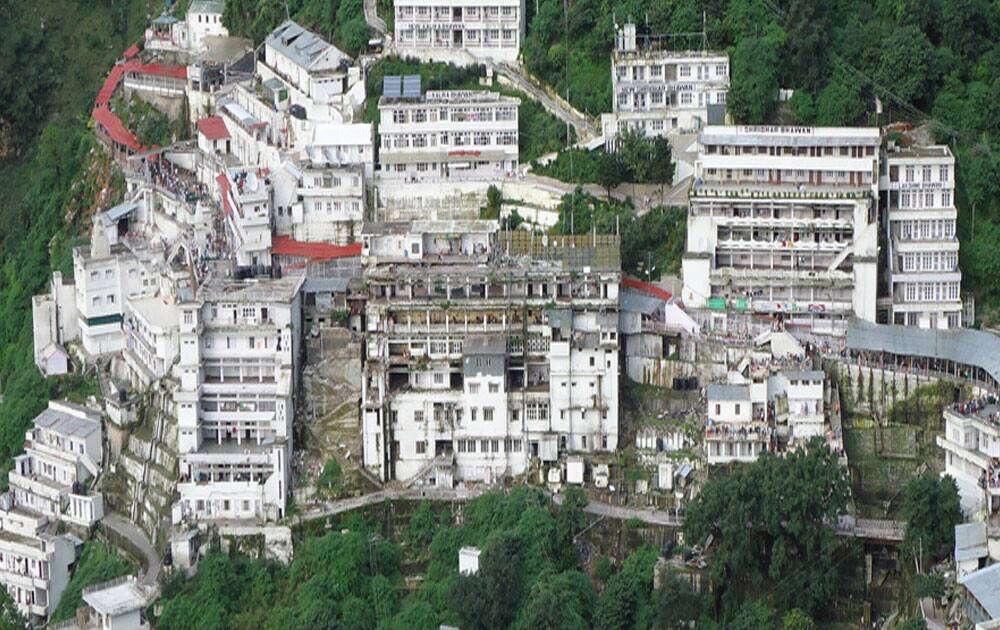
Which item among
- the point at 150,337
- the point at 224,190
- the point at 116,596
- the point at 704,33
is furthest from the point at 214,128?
the point at 116,596

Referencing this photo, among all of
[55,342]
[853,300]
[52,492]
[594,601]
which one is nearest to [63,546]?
[52,492]

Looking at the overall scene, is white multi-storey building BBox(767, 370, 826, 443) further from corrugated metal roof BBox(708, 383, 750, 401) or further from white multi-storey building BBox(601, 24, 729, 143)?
white multi-storey building BBox(601, 24, 729, 143)

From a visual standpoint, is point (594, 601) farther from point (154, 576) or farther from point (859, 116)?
point (859, 116)

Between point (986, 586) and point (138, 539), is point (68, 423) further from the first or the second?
point (986, 586)

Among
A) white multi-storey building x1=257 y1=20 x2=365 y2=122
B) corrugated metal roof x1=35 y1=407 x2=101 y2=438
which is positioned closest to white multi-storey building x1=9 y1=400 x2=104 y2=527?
corrugated metal roof x1=35 y1=407 x2=101 y2=438

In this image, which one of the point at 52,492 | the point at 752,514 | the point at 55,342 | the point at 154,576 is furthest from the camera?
the point at 55,342

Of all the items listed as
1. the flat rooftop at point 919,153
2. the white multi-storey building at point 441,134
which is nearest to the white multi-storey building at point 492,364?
the white multi-storey building at point 441,134
